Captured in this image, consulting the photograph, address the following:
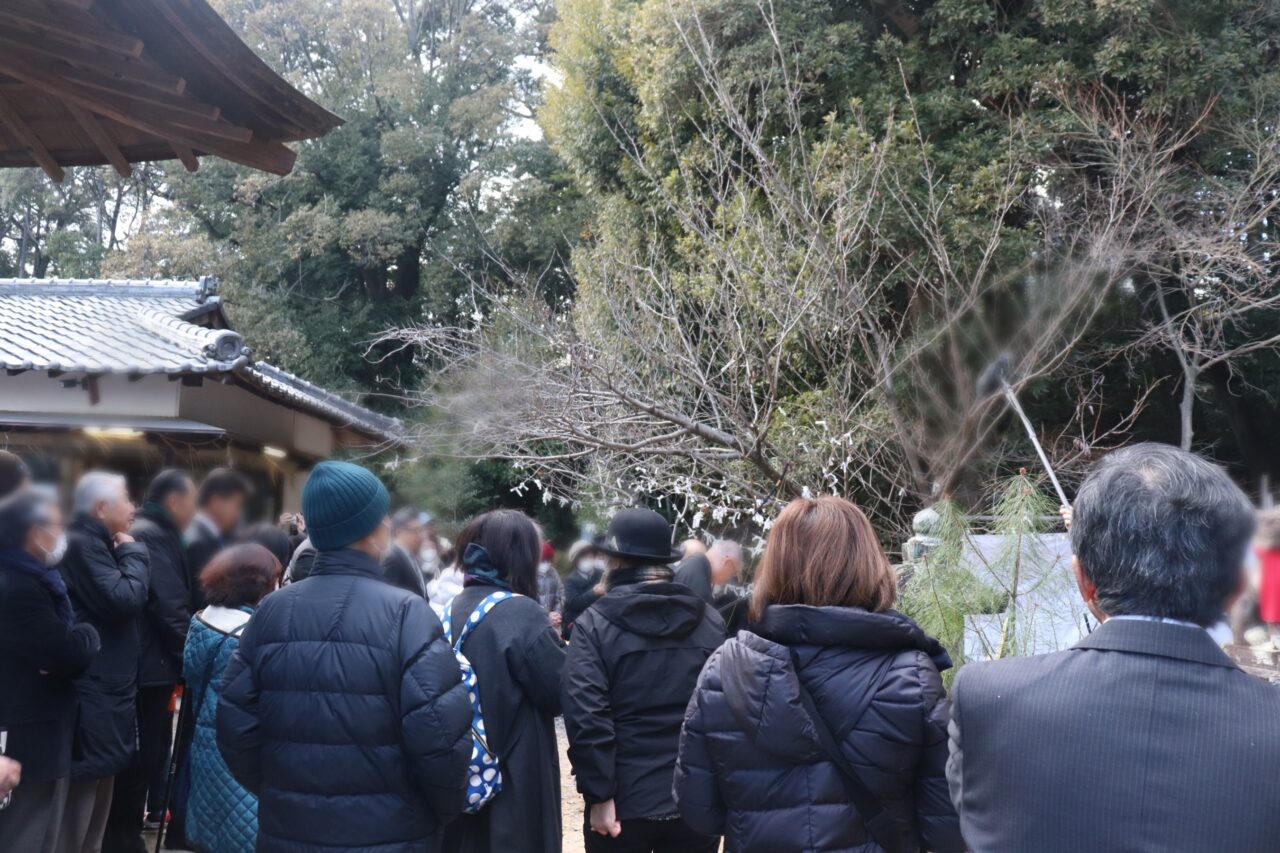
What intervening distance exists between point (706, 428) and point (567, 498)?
359 centimetres

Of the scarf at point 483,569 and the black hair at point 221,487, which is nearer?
the scarf at point 483,569

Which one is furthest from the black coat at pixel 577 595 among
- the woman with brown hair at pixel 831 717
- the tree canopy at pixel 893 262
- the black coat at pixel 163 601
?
the woman with brown hair at pixel 831 717

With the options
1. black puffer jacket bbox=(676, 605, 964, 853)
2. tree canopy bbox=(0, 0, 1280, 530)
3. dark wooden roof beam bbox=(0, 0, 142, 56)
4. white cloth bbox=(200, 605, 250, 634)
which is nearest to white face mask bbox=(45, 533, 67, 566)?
white cloth bbox=(200, 605, 250, 634)

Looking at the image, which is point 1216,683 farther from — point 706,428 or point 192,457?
point 192,457

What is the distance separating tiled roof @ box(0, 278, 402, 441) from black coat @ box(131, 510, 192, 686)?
13.6 feet

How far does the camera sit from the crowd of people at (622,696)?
60.2 inches

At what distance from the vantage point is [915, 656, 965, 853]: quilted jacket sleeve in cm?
245

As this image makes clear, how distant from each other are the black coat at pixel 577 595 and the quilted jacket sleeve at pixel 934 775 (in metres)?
6.95

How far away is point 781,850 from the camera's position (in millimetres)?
2504

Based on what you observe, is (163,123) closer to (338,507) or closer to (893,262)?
(338,507)

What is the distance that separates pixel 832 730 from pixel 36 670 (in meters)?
2.75

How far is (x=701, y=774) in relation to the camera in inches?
104

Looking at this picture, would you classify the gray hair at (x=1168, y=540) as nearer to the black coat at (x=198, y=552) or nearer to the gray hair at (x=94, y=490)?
the gray hair at (x=94, y=490)

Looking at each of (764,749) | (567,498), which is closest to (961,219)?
(567,498)
